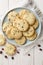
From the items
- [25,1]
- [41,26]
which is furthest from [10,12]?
[41,26]

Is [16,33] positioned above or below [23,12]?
below

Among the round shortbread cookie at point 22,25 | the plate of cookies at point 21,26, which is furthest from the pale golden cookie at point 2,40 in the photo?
the round shortbread cookie at point 22,25

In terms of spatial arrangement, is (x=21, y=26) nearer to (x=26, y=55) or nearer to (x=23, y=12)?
(x=23, y=12)

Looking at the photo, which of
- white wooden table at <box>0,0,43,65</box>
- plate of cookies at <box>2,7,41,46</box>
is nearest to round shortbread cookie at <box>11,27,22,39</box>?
plate of cookies at <box>2,7,41,46</box>

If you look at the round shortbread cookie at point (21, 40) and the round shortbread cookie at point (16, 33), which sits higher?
the round shortbread cookie at point (16, 33)

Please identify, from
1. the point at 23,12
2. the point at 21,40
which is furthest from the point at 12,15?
the point at 21,40

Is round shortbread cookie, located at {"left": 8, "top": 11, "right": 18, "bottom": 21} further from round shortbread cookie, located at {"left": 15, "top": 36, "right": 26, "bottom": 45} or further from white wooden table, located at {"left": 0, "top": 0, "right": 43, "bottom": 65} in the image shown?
round shortbread cookie, located at {"left": 15, "top": 36, "right": 26, "bottom": 45}

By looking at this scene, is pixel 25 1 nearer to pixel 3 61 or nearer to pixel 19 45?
pixel 19 45

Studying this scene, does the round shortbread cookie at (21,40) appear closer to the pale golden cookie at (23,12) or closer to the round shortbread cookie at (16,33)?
the round shortbread cookie at (16,33)
